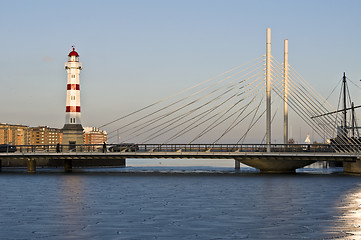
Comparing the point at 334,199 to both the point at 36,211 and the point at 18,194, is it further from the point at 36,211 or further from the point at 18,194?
the point at 18,194

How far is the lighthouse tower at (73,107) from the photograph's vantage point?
328 feet

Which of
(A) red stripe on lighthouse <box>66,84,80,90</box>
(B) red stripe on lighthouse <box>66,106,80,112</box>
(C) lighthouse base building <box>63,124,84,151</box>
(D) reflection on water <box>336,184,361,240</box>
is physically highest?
(A) red stripe on lighthouse <box>66,84,80,90</box>

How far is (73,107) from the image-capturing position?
9969cm

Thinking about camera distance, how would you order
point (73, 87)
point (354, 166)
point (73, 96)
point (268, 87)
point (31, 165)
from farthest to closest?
1. point (73, 87)
2. point (73, 96)
3. point (31, 165)
4. point (354, 166)
5. point (268, 87)

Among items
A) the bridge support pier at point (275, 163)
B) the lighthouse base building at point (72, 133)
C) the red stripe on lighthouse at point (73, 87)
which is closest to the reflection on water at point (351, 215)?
the bridge support pier at point (275, 163)

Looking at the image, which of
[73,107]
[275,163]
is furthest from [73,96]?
[275,163]

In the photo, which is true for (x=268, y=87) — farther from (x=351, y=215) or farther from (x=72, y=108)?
(x=72, y=108)

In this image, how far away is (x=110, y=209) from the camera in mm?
36156

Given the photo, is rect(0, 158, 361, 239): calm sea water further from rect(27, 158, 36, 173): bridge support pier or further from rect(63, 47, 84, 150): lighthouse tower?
rect(63, 47, 84, 150): lighthouse tower

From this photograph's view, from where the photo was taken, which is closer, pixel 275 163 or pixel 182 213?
pixel 182 213

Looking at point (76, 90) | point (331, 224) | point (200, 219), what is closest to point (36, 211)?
point (200, 219)

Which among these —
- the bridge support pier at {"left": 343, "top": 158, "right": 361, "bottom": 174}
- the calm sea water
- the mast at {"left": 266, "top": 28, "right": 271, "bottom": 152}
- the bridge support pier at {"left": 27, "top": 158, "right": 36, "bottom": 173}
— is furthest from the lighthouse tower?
the calm sea water

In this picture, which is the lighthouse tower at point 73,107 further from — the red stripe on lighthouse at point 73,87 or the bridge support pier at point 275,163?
the bridge support pier at point 275,163

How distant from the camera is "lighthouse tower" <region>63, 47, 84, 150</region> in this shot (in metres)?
100
